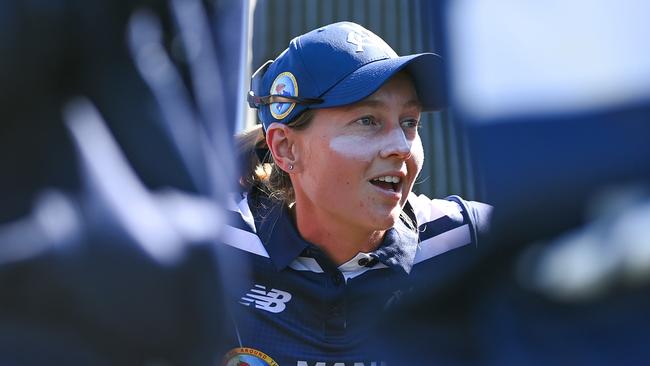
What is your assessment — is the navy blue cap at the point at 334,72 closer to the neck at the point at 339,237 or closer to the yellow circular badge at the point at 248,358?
the neck at the point at 339,237

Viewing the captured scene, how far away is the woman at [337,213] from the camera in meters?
1.75

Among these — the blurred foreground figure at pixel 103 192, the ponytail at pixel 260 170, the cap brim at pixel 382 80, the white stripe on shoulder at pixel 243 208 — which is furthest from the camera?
the ponytail at pixel 260 170

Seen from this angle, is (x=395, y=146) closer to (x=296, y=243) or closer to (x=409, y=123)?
(x=409, y=123)

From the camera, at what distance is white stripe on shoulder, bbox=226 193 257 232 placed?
196 cm

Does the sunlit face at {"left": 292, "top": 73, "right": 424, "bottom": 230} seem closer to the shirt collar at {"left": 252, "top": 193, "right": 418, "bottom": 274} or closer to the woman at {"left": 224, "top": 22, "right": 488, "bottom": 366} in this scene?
the woman at {"left": 224, "top": 22, "right": 488, "bottom": 366}

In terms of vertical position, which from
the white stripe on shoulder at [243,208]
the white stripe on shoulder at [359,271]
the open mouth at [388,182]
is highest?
the open mouth at [388,182]

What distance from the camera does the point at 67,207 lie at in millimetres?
566

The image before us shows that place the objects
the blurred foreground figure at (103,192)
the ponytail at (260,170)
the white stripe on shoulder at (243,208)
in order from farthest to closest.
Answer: the ponytail at (260,170), the white stripe on shoulder at (243,208), the blurred foreground figure at (103,192)

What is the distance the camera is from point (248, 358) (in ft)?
5.90

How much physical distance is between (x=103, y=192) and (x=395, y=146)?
1.22m

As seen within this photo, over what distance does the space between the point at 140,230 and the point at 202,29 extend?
0.16m

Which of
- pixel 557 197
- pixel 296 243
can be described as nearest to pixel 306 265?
pixel 296 243

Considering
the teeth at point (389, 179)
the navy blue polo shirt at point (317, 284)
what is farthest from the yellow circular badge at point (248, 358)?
the teeth at point (389, 179)

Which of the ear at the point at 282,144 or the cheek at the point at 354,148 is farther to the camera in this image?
the ear at the point at 282,144
